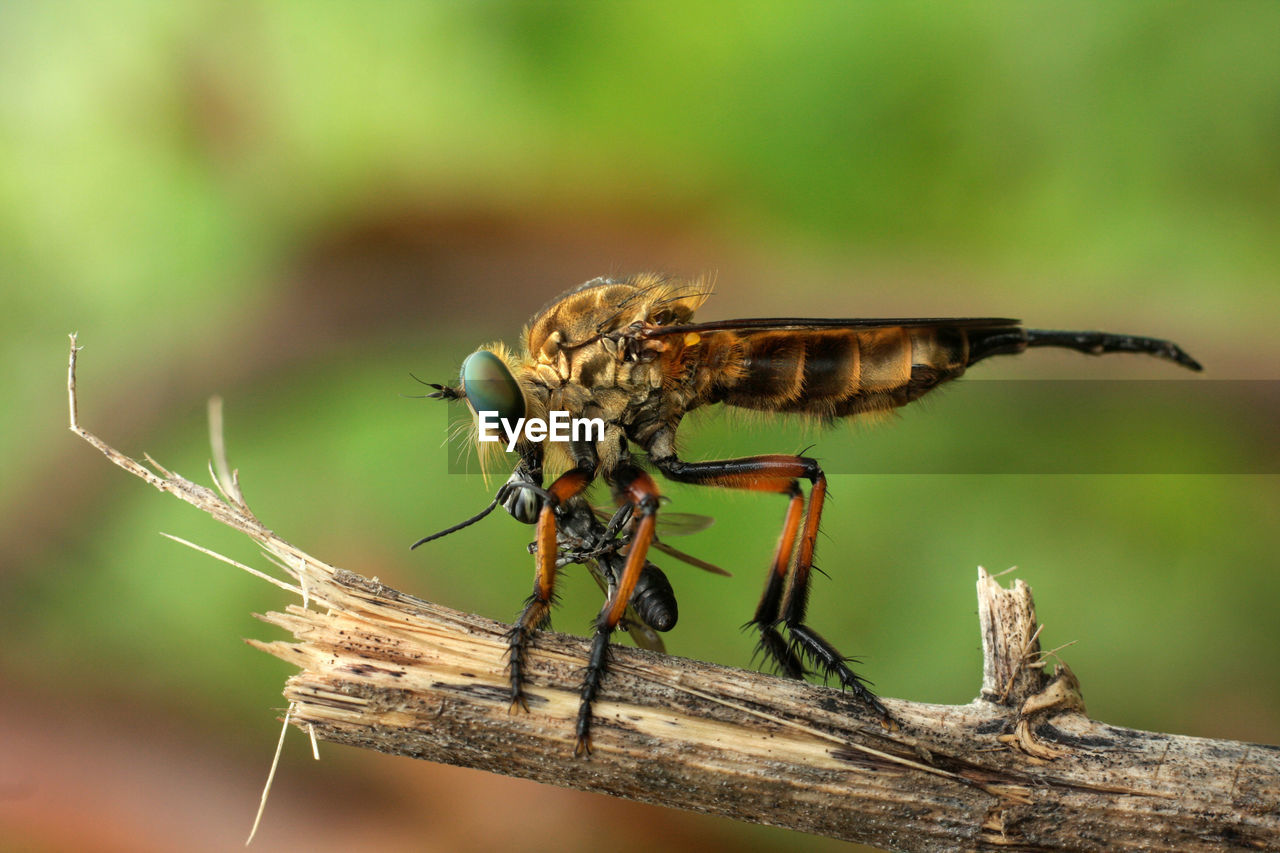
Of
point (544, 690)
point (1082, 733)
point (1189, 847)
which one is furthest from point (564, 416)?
point (1189, 847)

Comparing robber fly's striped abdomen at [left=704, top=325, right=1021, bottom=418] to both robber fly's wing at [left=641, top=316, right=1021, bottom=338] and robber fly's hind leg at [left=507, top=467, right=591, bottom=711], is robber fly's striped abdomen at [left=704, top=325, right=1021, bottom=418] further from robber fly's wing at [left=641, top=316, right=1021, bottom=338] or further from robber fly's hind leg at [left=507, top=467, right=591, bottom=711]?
robber fly's hind leg at [left=507, top=467, right=591, bottom=711]

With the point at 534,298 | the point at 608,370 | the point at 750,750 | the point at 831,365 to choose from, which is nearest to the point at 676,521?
the point at 608,370

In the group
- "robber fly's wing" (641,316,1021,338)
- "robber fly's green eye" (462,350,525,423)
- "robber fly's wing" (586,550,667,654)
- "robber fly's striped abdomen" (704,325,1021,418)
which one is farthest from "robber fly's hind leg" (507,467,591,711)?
"robber fly's striped abdomen" (704,325,1021,418)

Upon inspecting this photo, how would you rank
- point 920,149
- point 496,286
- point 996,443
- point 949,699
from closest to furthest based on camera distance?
point 949,699 < point 996,443 < point 920,149 < point 496,286

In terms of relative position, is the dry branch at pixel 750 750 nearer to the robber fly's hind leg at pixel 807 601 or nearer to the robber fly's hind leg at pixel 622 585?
the robber fly's hind leg at pixel 622 585

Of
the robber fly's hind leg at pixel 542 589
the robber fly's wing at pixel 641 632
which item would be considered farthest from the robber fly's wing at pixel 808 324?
the robber fly's wing at pixel 641 632

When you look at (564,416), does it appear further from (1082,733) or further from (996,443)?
(996,443)
